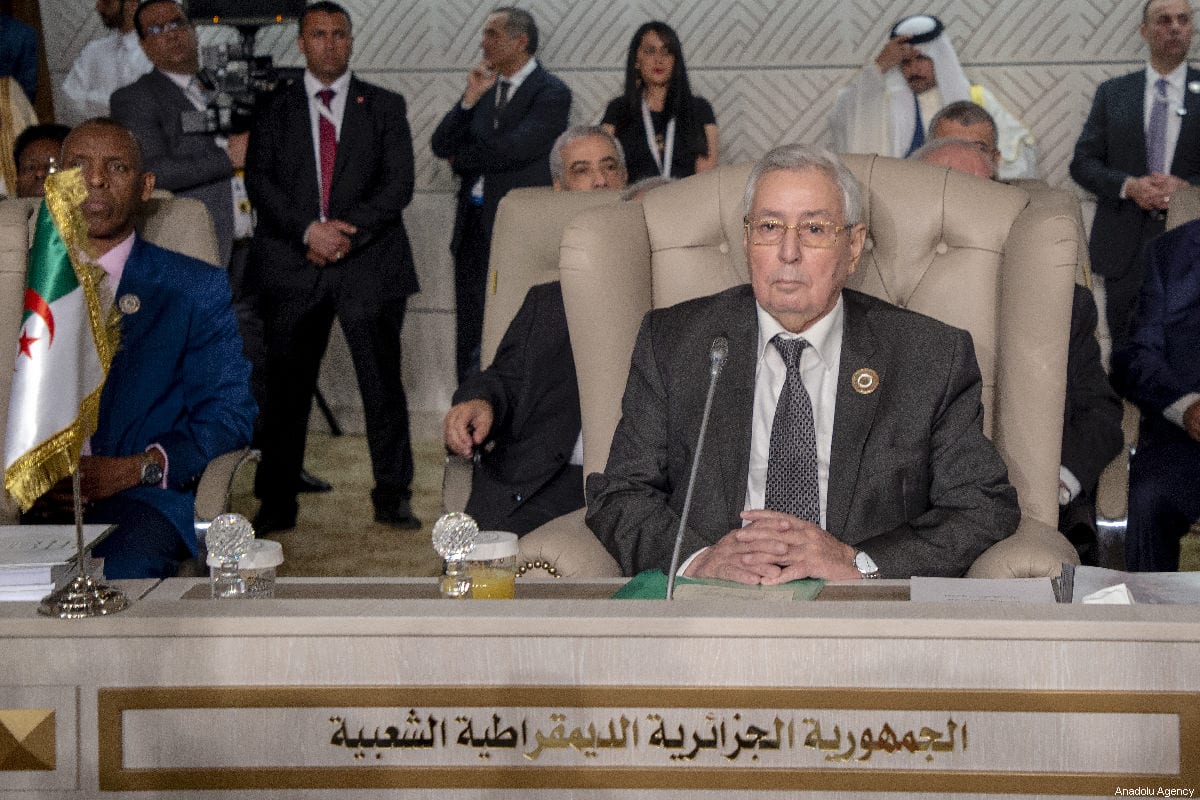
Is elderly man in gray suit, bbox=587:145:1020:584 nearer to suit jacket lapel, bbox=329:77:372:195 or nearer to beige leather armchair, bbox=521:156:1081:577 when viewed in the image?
beige leather armchair, bbox=521:156:1081:577

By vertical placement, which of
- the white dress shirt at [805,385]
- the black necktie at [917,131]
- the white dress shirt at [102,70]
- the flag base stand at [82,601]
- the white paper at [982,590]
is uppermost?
the white dress shirt at [102,70]

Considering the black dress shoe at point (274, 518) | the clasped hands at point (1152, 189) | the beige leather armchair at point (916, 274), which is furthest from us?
the clasped hands at point (1152, 189)

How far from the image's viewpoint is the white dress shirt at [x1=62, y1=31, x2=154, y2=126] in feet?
19.7

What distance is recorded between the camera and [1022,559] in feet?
7.28

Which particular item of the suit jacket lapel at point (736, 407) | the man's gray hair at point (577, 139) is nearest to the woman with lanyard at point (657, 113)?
the man's gray hair at point (577, 139)

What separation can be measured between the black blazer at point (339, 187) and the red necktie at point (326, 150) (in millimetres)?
24

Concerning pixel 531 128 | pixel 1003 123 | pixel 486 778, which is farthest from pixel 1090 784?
pixel 1003 123

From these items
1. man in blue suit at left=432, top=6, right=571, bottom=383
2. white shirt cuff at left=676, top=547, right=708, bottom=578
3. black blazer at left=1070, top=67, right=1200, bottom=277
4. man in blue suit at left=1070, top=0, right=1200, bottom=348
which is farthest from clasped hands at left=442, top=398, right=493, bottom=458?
black blazer at left=1070, top=67, right=1200, bottom=277

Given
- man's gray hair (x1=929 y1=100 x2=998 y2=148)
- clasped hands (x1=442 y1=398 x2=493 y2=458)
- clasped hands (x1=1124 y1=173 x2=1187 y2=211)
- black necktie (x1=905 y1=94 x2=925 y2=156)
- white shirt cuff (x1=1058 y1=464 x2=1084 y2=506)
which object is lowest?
white shirt cuff (x1=1058 y1=464 x2=1084 y2=506)

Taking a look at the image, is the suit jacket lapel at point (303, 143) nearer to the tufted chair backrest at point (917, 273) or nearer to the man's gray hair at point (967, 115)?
the man's gray hair at point (967, 115)

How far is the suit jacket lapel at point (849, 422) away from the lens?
2.38 metres

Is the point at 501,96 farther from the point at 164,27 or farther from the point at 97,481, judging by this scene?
the point at 97,481

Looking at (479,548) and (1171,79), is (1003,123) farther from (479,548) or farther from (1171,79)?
(479,548)

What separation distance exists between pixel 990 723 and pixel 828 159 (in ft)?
3.78
